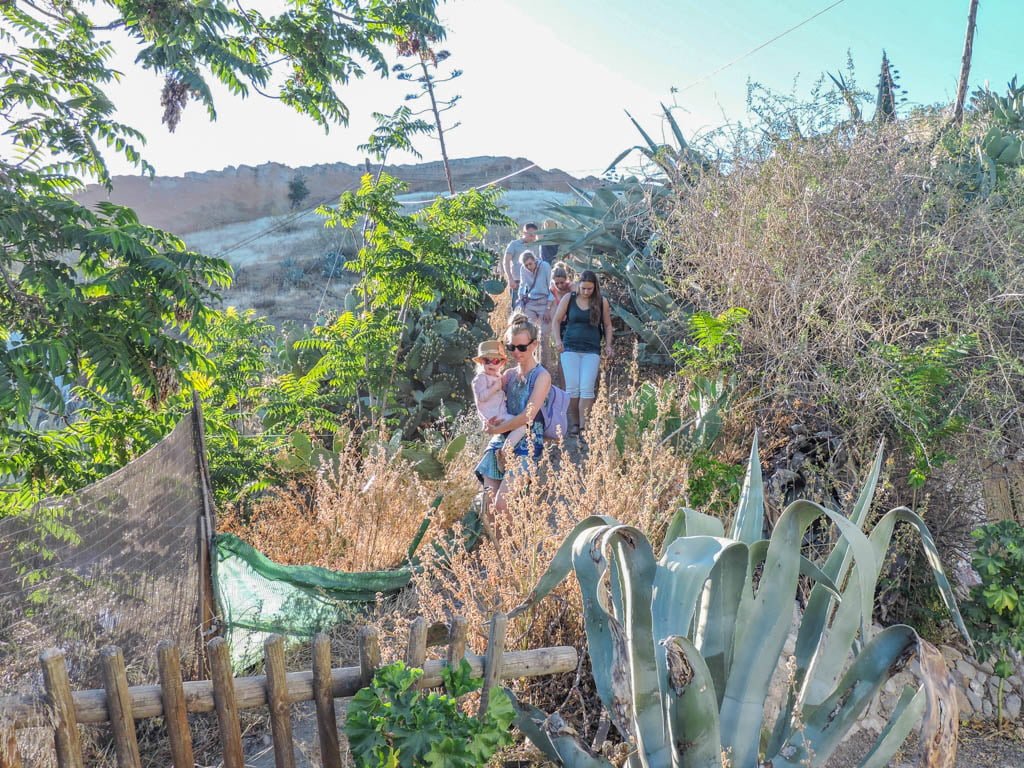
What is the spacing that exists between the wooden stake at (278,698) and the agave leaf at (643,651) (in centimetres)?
109

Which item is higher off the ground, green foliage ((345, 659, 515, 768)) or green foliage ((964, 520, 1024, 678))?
green foliage ((345, 659, 515, 768))

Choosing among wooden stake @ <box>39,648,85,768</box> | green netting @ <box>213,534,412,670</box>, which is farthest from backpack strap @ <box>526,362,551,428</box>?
wooden stake @ <box>39,648,85,768</box>

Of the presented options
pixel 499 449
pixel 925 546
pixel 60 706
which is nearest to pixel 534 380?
pixel 499 449

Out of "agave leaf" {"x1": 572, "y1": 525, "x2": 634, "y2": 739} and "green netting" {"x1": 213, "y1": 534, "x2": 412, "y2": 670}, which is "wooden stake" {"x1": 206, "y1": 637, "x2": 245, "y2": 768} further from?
"green netting" {"x1": 213, "y1": 534, "x2": 412, "y2": 670}

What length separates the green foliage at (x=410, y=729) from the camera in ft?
7.95

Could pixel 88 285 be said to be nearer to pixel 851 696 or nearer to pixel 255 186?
pixel 851 696

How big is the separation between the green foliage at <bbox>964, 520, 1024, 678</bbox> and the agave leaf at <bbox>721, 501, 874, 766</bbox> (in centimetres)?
191

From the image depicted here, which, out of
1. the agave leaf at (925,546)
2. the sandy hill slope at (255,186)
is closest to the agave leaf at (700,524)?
the agave leaf at (925,546)

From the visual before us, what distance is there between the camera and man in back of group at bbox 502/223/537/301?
9.23 m

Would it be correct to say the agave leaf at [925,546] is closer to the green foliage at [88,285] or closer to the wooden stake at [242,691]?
the wooden stake at [242,691]

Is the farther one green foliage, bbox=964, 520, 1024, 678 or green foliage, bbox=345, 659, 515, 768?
green foliage, bbox=964, 520, 1024, 678

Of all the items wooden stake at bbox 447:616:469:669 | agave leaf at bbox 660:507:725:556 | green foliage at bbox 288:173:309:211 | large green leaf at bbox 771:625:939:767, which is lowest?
large green leaf at bbox 771:625:939:767

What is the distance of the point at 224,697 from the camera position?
259 centimetres

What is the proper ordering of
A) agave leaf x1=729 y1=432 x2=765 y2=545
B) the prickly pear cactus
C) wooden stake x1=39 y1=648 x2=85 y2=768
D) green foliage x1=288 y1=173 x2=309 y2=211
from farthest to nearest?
green foliage x1=288 y1=173 x2=309 y2=211 < the prickly pear cactus < agave leaf x1=729 y1=432 x2=765 y2=545 < wooden stake x1=39 y1=648 x2=85 y2=768
